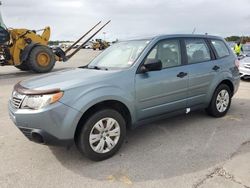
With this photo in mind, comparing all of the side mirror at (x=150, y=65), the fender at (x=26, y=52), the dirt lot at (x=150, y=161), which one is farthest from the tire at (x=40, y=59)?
the side mirror at (x=150, y=65)

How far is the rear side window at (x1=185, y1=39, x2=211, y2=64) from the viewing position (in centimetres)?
498

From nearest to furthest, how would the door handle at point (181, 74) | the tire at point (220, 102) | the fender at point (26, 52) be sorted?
1. the door handle at point (181, 74)
2. the tire at point (220, 102)
3. the fender at point (26, 52)

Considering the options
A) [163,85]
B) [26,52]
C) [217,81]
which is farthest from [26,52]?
[163,85]

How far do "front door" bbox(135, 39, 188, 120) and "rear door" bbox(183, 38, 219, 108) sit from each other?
0.58 feet

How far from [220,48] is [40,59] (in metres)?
9.74

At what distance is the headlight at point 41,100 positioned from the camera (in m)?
3.42

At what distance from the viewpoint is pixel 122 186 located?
3199 millimetres

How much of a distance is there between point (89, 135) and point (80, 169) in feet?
1.47

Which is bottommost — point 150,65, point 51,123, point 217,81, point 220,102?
point 220,102

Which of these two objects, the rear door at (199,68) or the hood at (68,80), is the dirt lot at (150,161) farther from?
the hood at (68,80)

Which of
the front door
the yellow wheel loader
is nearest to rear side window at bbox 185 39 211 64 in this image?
the front door

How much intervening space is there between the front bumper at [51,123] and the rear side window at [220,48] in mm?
3371

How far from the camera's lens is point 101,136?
12.5 ft

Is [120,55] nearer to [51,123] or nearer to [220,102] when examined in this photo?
[51,123]
